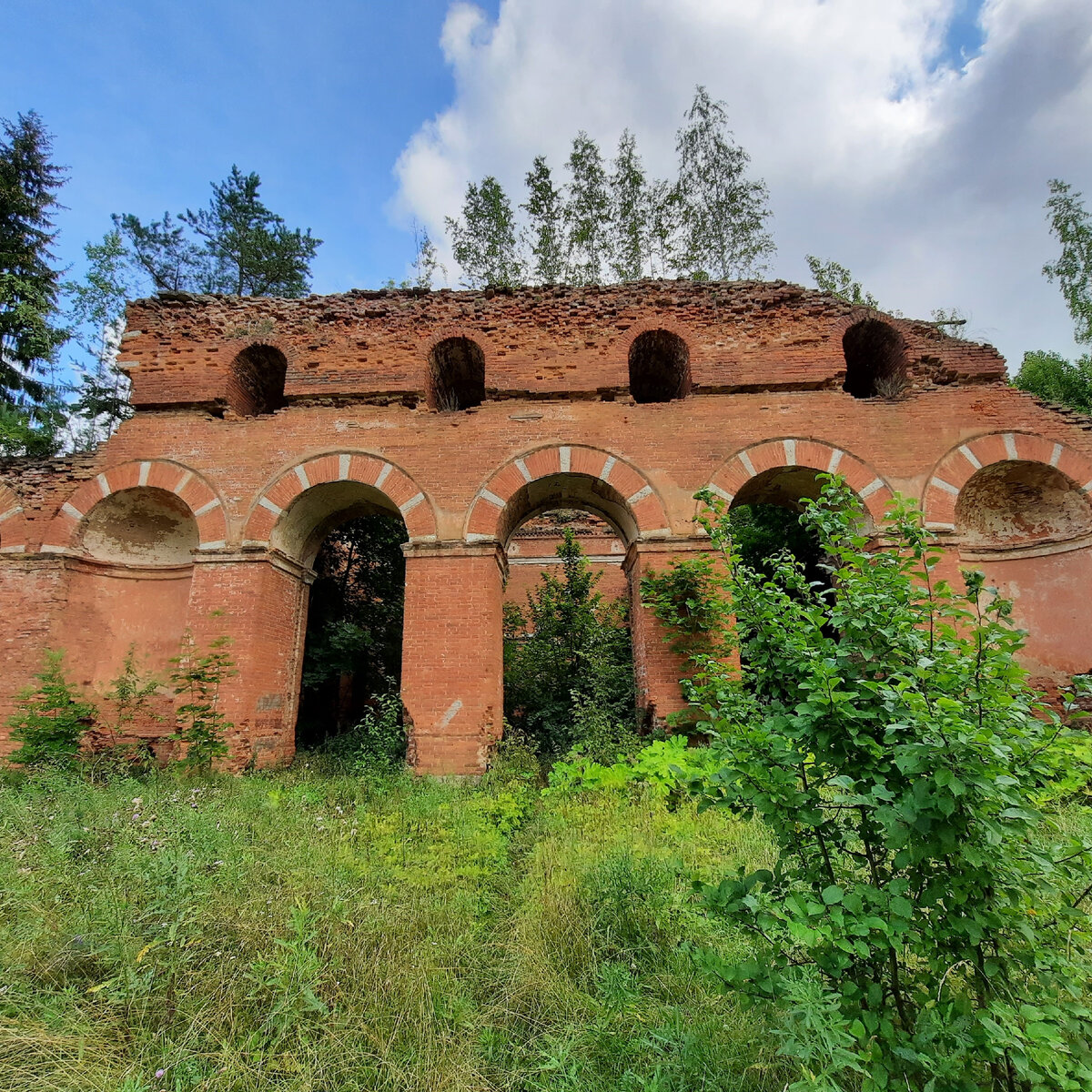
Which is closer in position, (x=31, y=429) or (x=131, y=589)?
(x=131, y=589)

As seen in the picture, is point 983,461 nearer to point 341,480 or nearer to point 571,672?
point 571,672

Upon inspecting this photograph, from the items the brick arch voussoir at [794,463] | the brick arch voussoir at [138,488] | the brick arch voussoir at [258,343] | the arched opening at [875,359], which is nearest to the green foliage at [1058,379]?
the arched opening at [875,359]

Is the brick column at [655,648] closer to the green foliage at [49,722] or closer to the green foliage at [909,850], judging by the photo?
the green foliage at [909,850]

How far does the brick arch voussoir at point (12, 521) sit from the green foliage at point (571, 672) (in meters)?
8.05

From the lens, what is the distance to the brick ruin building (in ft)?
28.7

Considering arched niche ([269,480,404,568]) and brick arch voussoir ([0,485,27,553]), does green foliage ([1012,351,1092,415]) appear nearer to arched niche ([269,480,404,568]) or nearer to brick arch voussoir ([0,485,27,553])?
arched niche ([269,480,404,568])

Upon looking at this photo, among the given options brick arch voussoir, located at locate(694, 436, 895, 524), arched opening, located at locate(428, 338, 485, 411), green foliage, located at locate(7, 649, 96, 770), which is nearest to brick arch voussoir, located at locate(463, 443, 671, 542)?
brick arch voussoir, located at locate(694, 436, 895, 524)

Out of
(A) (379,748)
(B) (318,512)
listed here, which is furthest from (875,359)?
(A) (379,748)

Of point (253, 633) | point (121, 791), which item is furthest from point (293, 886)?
point (253, 633)

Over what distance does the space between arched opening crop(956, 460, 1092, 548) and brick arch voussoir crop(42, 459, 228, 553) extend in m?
11.5

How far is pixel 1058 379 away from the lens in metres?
21.0

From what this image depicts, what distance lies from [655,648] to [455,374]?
6393mm

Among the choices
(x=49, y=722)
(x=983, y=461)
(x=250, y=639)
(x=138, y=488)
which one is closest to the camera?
(x=49, y=722)

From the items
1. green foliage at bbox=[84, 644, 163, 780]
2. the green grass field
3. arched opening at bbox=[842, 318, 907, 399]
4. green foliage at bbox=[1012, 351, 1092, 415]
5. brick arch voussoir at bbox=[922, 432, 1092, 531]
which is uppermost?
green foliage at bbox=[1012, 351, 1092, 415]
